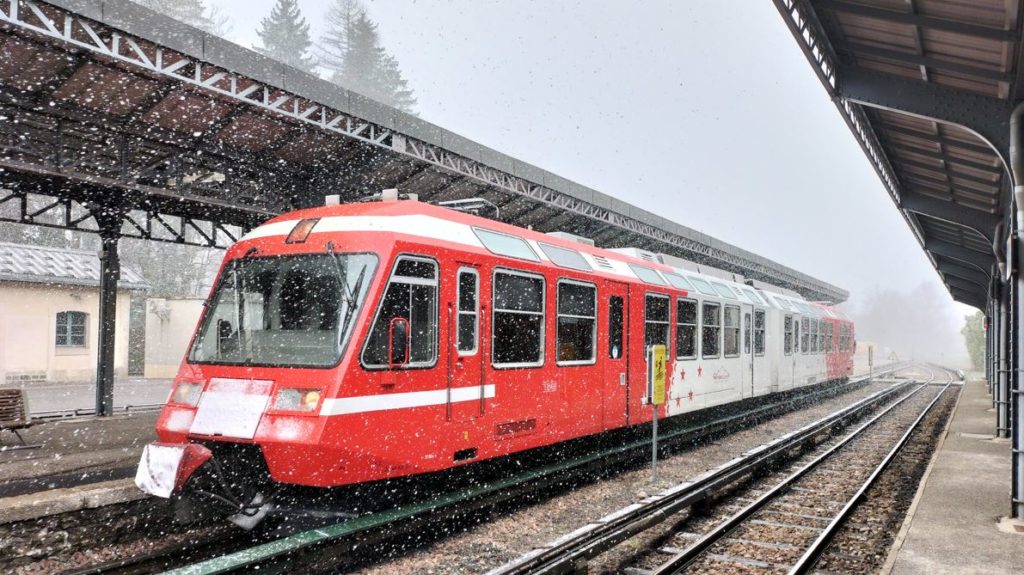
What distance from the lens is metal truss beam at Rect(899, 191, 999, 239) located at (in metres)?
13.9

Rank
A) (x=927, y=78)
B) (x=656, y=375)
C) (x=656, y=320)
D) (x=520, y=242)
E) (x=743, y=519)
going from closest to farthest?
(x=743, y=519)
(x=927, y=78)
(x=520, y=242)
(x=656, y=375)
(x=656, y=320)

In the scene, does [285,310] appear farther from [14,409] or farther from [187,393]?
[14,409]

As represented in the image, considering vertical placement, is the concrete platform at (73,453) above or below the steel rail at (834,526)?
above

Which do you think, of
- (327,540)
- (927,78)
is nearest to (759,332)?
(927,78)

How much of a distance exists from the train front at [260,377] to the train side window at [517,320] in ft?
5.80

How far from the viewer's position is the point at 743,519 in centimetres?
802

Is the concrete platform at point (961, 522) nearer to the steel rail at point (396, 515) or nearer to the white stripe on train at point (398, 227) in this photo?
the steel rail at point (396, 515)

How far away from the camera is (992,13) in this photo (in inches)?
253

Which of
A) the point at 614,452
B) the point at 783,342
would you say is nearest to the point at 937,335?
the point at 783,342

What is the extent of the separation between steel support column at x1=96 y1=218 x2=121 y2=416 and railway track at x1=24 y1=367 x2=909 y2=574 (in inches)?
318

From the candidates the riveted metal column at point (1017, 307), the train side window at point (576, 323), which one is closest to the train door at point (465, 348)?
the train side window at point (576, 323)

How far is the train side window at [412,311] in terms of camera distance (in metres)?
6.46

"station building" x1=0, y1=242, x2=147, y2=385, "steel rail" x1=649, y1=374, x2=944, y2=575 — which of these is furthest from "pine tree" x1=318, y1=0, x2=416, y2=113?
"steel rail" x1=649, y1=374, x2=944, y2=575

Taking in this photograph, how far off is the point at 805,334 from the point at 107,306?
17365 millimetres
